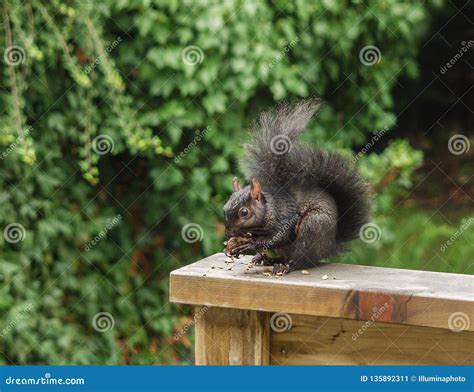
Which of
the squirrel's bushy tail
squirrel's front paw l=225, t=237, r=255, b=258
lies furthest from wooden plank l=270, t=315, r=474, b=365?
the squirrel's bushy tail

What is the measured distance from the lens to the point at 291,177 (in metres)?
2.27

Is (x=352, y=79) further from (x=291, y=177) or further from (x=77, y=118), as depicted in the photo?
(x=291, y=177)

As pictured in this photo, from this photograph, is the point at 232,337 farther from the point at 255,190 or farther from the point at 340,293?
the point at 255,190

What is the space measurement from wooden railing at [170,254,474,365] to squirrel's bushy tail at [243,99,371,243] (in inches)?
10.8

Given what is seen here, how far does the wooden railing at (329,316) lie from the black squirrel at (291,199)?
11cm

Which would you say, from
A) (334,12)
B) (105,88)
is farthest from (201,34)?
(334,12)

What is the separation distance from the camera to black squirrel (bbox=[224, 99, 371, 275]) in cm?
217

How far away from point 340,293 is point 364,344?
0.14 m

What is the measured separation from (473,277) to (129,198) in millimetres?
2411

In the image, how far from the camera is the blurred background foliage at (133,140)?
372 centimetres

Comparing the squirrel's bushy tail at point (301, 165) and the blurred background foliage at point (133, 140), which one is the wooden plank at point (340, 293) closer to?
the squirrel's bushy tail at point (301, 165)

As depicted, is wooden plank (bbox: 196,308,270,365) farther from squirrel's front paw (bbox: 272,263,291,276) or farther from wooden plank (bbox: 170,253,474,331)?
squirrel's front paw (bbox: 272,263,291,276)

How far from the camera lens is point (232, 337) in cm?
201

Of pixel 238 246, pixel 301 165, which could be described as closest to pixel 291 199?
pixel 301 165
